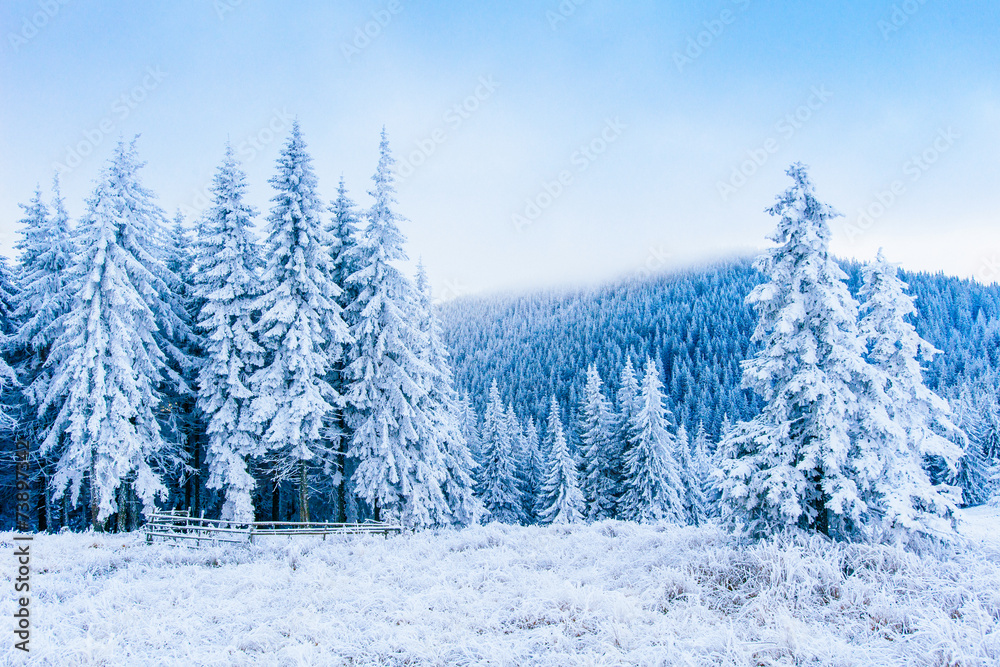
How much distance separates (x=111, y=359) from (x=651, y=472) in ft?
99.3

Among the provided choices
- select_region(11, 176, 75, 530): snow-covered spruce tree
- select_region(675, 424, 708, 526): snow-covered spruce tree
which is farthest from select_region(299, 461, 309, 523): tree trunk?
select_region(675, 424, 708, 526): snow-covered spruce tree

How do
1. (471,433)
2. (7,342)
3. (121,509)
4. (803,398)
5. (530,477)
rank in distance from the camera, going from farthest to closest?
1. (471,433)
2. (530,477)
3. (7,342)
4. (121,509)
5. (803,398)

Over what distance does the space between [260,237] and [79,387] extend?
8.27 meters

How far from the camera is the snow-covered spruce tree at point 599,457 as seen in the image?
122 feet

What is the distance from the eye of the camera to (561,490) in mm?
38312

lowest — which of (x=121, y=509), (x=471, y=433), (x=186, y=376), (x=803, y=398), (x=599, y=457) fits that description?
(x=599, y=457)

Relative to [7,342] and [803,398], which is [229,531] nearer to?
[7,342]

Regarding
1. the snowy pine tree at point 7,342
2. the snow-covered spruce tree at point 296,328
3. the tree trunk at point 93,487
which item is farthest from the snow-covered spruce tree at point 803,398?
the snowy pine tree at point 7,342

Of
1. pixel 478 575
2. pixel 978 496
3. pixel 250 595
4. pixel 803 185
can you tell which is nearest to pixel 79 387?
pixel 250 595

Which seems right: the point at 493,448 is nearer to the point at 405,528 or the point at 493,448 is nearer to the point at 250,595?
the point at 405,528

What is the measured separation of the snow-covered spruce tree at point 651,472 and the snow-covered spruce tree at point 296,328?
2204 centimetres

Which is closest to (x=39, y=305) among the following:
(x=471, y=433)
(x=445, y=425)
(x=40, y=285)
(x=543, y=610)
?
(x=40, y=285)

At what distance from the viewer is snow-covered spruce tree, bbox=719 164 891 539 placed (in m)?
11.9

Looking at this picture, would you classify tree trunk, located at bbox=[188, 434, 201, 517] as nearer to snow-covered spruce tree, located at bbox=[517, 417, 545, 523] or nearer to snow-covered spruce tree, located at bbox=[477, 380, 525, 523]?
snow-covered spruce tree, located at bbox=[477, 380, 525, 523]
